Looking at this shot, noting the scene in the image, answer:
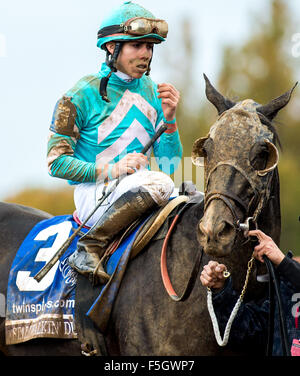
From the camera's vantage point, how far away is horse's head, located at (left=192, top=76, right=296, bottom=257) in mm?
4160

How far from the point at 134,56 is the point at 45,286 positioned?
72.5 inches

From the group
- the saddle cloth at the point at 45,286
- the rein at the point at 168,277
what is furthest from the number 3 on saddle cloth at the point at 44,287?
the rein at the point at 168,277

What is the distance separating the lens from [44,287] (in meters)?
5.44

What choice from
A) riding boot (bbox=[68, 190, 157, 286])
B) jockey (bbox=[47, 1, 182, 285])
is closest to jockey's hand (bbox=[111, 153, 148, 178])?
jockey (bbox=[47, 1, 182, 285])

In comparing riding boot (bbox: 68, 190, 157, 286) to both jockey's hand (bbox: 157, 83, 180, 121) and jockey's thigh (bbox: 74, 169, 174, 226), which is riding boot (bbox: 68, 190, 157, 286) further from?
jockey's hand (bbox: 157, 83, 180, 121)

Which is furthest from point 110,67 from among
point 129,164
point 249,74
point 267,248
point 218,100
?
point 249,74

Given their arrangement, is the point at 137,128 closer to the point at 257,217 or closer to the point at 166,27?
the point at 166,27

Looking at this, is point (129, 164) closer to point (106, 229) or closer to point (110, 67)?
point (106, 229)

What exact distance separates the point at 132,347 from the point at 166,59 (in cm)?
2896

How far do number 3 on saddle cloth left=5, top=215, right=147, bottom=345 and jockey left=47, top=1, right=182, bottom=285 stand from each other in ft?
0.57

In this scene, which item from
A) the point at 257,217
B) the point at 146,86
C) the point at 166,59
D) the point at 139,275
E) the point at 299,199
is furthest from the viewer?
the point at 166,59

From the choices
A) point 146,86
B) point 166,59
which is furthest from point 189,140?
point 146,86

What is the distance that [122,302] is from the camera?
4961 millimetres

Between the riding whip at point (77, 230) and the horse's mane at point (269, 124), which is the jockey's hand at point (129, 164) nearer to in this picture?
the riding whip at point (77, 230)
